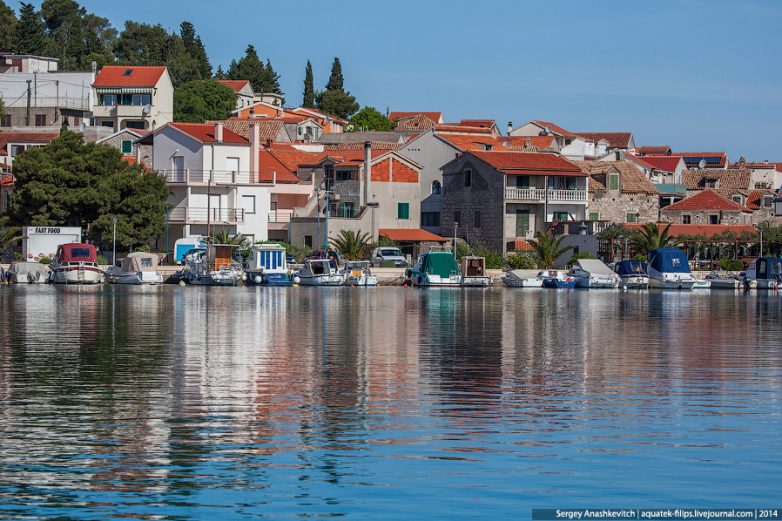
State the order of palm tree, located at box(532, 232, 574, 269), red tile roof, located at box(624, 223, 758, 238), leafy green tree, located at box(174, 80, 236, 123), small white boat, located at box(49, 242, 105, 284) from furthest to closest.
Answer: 1. leafy green tree, located at box(174, 80, 236, 123)
2. red tile roof, located at box(624, 223, 758, 238)
3. palm tree, located at box(532, 232, 574, 269)
4. small white boat, located at box(49, 242, 105, 284)

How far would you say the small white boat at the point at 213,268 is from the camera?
79.6 m

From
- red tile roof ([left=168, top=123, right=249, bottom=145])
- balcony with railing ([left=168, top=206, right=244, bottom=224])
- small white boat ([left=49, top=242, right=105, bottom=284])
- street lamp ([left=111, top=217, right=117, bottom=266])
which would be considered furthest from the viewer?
red tile roof ([left=168, top=123, right=249, bottom=145])

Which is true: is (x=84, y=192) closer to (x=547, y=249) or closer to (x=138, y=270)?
(x=138, y=270)

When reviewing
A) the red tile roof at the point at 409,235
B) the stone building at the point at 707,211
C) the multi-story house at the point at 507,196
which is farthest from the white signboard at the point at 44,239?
the stone building at the point at 707,211

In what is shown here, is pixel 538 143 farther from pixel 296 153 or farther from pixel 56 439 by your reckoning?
pixel 56 439

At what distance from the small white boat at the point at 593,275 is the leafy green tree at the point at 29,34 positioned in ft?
307

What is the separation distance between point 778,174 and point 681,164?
646 inches

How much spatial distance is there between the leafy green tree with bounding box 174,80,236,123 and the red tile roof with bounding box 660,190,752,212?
5400 cm

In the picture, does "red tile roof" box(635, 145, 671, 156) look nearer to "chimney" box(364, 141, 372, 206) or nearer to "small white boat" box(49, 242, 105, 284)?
"chimney" box(364, 141, 372, 206)

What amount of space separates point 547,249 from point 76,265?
3432 centimetres

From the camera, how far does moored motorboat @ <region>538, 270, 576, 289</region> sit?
8644cm

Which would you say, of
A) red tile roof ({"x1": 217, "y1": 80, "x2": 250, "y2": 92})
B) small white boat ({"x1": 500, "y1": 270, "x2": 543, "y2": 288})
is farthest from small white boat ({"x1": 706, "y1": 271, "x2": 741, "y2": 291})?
red tile roof ({"x1": 217, "y1": 80, "x2": 250, "y2": 92})

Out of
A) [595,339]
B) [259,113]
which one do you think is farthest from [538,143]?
[595,339]

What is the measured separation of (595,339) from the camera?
40.7m
